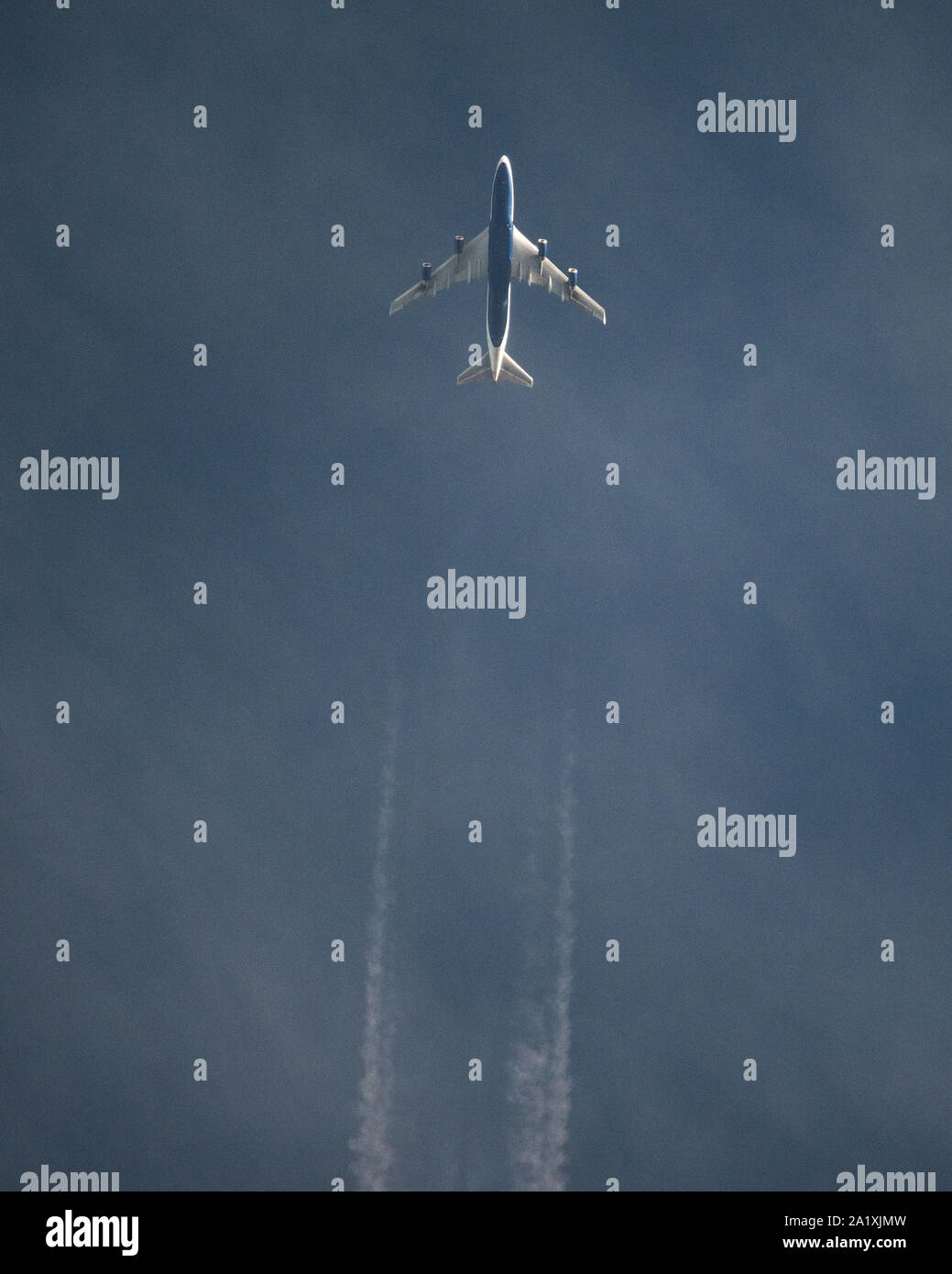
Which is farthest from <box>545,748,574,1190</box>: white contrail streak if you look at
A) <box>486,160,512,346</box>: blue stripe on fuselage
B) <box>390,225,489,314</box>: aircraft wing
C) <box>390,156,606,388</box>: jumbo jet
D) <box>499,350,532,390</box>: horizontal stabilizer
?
<box>486,160,512,346</box>: blue stripe on fuselage

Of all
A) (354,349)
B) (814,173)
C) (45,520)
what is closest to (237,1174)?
(45,520)

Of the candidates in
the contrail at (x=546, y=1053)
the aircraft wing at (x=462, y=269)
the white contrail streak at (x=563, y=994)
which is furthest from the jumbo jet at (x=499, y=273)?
the contrail at (x=546, y=1053)

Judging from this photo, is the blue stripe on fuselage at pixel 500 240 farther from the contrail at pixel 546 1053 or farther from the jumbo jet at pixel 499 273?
the contrail at pixel 546 1053

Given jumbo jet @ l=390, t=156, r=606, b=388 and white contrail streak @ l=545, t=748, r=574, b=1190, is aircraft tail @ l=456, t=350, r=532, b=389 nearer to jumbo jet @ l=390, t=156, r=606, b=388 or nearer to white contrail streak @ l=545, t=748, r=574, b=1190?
jumbo jet @ l=390, t=156, r=606, b=388

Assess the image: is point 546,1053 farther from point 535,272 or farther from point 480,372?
point 535,272

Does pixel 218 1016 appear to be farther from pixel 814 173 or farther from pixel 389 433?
pixel 814 173

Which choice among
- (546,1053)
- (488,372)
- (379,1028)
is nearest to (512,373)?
(488,372)
